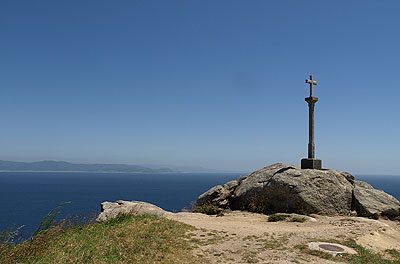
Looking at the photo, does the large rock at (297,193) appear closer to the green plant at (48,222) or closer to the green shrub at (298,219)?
the green shrub at (298,219)

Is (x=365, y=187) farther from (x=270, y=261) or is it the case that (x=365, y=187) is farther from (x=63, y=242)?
(x=63, y=242)

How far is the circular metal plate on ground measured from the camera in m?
8.69

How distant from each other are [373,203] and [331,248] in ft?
32.7

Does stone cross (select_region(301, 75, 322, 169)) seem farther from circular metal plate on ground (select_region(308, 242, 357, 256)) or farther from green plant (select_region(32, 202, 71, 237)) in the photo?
green plant (select_region(32, 202, 71, 237))

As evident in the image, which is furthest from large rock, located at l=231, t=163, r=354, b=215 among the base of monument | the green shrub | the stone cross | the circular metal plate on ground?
the circular metal plate on ground

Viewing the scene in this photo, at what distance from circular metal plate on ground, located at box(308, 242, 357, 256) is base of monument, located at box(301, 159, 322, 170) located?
10.3m

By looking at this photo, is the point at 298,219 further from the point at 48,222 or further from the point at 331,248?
the point at 48,222

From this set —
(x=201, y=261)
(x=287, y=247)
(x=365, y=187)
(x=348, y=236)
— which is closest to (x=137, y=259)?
(x=201, y=261)

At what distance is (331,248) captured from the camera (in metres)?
8.99

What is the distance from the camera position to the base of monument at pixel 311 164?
758 inches

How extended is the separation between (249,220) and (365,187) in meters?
9.41

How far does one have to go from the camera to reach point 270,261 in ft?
25.4

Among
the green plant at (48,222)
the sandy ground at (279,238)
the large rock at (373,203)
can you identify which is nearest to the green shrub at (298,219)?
the sandy ground at (279,238)

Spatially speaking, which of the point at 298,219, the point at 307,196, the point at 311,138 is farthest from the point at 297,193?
the point at 311,138
